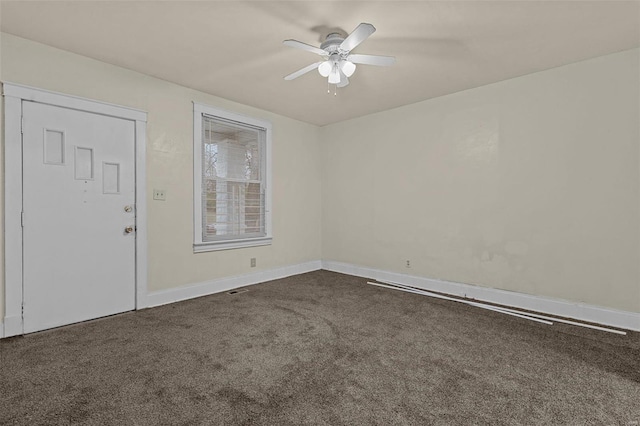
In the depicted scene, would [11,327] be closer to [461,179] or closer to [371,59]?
[371,59]

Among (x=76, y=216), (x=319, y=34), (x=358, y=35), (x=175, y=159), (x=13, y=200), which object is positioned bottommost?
(x=76, y=216)

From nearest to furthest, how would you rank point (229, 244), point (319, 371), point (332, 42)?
point (319, 371), point (332, 42), point (229, 244)

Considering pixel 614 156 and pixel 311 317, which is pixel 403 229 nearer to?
pixel 311 317

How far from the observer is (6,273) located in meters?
2.59

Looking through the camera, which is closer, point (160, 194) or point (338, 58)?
point (338, 58)

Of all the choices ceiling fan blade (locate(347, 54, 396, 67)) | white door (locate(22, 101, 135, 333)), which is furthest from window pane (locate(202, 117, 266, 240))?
ceiling fan blade (locate(347, 54, 396, 67))

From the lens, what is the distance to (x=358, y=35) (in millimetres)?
2125

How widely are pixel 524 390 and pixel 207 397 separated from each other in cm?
192

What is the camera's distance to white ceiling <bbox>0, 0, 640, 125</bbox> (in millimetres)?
2215

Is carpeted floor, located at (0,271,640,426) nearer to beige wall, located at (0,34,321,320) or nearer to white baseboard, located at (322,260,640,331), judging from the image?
white baseboard, located at (322,260,640,331)

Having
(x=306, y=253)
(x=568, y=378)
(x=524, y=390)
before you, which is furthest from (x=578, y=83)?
(x=306, y=253)

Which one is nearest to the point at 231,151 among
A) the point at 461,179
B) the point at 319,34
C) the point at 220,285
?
the point at 220,285

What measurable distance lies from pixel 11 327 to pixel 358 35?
3.70m

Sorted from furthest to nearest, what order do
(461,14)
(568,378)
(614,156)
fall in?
(614,156)
(461,14)
(568,378)
